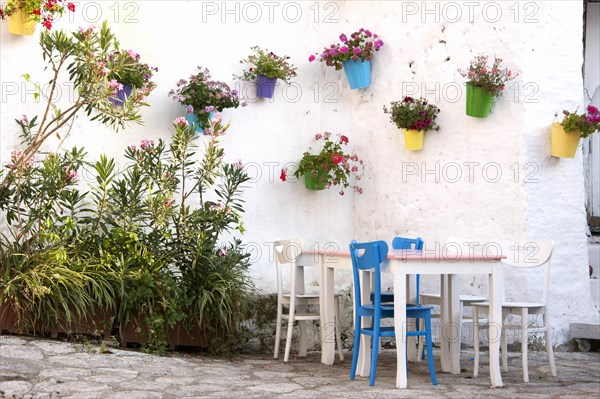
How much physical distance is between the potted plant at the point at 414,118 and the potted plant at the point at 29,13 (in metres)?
2.94

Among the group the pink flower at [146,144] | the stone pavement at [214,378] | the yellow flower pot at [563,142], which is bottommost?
the stone pavement at [214,378]

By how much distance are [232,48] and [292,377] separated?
3.35 meters

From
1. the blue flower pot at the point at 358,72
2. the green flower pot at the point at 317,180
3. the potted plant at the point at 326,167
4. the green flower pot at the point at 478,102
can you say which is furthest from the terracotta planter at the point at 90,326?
the green flower pot at the point at 478,102

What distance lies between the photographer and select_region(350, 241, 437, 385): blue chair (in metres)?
5.75

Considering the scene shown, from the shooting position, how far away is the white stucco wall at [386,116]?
745cm

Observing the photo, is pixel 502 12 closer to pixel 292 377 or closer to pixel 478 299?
pixel 478 299

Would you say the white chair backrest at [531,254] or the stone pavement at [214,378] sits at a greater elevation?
the white chair backrest at [531,254]

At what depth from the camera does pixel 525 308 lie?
20.4 feet

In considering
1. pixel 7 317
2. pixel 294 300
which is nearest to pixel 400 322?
pixel 294 300

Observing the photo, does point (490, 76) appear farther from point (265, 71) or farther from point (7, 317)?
point (7, 317)

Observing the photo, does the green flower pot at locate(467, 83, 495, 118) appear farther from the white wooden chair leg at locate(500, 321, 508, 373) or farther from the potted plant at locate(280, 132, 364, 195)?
the white wooden chair leg at locate(500, 321, 508, 373)

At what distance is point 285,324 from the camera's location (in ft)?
24.8

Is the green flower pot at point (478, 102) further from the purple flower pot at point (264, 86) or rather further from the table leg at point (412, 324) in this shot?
the purple flower pot at point (264, 86)

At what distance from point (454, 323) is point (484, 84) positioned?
209 cm
